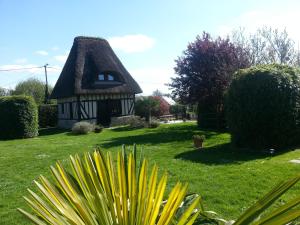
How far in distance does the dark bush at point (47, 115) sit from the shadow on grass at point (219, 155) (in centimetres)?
2098

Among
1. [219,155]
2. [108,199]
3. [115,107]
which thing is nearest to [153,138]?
[219,155]

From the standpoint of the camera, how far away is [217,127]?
19938mm

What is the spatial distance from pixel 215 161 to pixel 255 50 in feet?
85.5

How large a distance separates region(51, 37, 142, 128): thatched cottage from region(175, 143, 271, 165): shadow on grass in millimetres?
16402

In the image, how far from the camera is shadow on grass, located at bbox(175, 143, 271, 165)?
9.84 meters

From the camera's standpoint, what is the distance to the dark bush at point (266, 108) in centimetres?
1137

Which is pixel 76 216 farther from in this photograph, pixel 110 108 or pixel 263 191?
pixel 110 108

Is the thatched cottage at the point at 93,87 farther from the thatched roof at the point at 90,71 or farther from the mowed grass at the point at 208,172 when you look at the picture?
the mowed grass at the point at 208,172

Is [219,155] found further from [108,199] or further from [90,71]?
[90,71]

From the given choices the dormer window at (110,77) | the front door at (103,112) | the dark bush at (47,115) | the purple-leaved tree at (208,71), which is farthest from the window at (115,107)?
the purple-leaved tree at (208,71)

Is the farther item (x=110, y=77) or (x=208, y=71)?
(x=110, y=77)

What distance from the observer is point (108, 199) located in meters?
1.24

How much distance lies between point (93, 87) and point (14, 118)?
725 centimetres

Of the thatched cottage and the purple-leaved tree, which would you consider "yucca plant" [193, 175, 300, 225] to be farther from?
the thatched cottage
